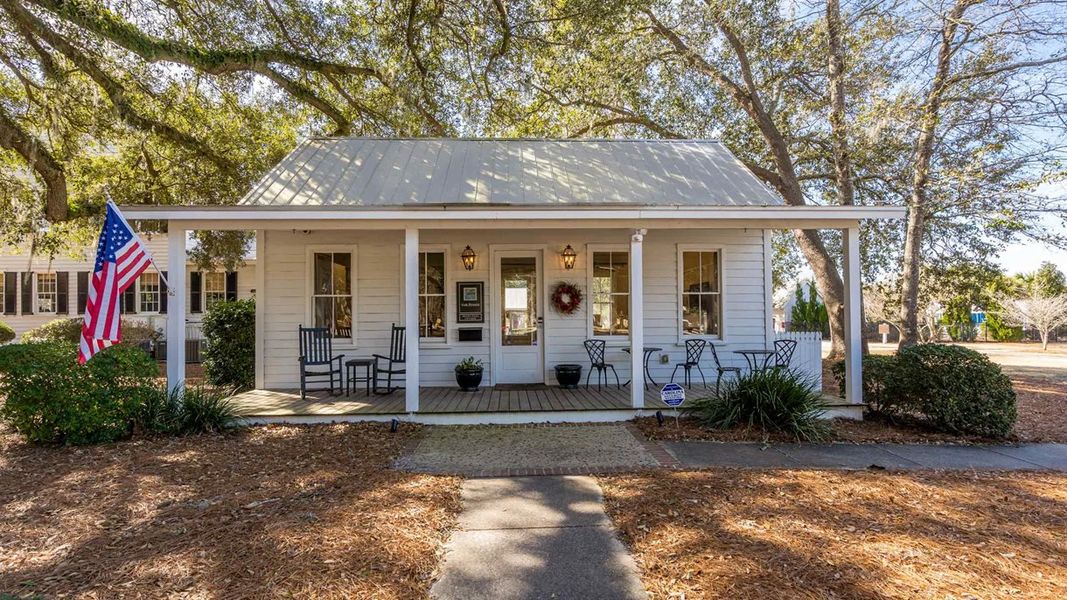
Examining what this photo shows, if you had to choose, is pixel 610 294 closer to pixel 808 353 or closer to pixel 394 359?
pixel 808 353

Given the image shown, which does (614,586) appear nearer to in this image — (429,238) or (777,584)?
(777,584)

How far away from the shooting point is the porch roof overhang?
5.69 metres

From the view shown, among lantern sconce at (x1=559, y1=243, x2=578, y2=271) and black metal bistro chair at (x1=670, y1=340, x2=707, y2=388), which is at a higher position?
lantern sconce at (x1=559, y1=243, x2=578, y2=271)

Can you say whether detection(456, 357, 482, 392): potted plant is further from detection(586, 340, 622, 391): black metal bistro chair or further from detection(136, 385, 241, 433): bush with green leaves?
detection(136, 385, 241, 433): bush with green leaves

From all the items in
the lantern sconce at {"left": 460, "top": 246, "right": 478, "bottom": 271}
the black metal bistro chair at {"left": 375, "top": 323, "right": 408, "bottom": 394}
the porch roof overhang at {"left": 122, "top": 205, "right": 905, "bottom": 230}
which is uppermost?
the porch roof overhang at {"left": 122, "top": 205, "right": 905, "bottom": 230}

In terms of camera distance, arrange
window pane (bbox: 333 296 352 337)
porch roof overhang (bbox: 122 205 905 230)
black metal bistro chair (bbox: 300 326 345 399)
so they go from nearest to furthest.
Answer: porch roof overhang (bbox: 122 205 905 230) < black metal bistro chair (bbox: 300 326 345 399) < window pane (bbox: 333 296 352 337)

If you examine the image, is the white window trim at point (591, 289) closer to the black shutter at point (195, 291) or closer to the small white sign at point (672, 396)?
the small white sign at point (672, 396)

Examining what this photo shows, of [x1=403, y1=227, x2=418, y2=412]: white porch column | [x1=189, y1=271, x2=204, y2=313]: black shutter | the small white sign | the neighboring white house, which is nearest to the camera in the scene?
the small white sign

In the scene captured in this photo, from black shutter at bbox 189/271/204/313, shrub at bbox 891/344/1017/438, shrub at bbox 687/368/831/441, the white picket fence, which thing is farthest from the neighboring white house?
shrub at bbox 891/344/1017/438

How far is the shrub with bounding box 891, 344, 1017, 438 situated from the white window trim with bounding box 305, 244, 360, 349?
24.3 ft

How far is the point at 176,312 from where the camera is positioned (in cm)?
585

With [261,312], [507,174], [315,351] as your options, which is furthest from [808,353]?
[261,312]

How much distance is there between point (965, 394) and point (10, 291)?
2289 cm

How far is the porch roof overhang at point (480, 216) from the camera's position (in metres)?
5.69
